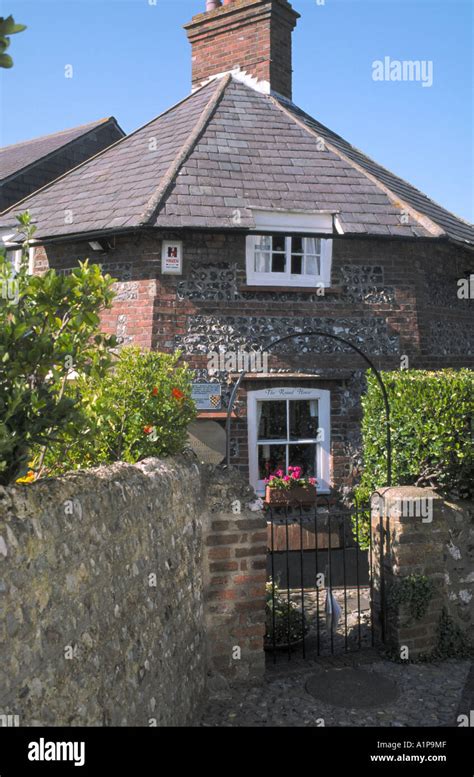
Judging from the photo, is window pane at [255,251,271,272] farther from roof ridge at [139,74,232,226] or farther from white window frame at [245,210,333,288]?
roof ridge at [139,74,232,226]

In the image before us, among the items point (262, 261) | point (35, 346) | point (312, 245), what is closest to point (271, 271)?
point (262, 261)

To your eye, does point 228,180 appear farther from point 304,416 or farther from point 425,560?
point 425,560

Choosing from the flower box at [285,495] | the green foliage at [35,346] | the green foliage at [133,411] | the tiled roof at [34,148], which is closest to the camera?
the green foliage at [35,346]

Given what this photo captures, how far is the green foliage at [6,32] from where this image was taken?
2.13 metres

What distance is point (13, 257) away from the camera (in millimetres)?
12891

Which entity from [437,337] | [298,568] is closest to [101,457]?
[298,568]

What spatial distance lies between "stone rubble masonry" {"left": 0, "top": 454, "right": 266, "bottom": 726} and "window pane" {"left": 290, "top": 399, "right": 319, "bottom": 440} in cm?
533

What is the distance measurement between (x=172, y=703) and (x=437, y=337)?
350 inches

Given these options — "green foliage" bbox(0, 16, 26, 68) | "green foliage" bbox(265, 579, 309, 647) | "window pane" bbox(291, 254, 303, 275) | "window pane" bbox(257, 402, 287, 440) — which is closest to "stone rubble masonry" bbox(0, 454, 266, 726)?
"green foliage" bbox(265, 579, 309, 647)

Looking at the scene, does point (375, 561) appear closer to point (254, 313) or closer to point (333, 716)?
point (333, 716)

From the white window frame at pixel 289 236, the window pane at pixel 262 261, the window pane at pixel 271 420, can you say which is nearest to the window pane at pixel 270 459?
the window pane at pixel 271 420

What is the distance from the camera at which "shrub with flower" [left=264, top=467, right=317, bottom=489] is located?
11094 mm

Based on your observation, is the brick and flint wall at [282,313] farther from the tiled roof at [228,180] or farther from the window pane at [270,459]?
the window pane at [270,459]

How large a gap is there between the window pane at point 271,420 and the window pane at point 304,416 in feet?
0.48
